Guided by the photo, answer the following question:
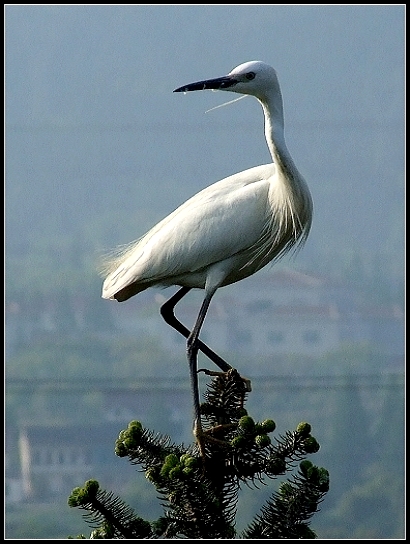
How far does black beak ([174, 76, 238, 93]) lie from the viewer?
275cm

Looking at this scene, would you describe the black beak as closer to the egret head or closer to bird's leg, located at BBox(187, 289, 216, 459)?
the egret head

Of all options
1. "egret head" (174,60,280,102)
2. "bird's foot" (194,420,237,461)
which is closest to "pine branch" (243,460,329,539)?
"bird's foot" (194,420,237,461)

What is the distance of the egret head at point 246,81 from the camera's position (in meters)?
2.76

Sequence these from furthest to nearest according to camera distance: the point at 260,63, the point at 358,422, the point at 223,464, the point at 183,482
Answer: the point at 358,422
the point at 260,63
the point at 223,464
the point at 183,482

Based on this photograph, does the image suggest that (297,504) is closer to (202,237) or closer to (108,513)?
(108,513)

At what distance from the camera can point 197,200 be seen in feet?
9.94

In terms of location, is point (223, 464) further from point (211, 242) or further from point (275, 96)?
point (275, 96)

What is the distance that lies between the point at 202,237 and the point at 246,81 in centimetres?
43

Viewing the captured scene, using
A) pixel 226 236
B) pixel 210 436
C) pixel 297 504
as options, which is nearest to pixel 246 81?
pixel 226 236

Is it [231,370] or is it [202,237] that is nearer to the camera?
[231,370]

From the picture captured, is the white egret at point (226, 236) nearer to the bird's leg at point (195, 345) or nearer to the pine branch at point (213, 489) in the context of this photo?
the bird's leg at point (195, 345)

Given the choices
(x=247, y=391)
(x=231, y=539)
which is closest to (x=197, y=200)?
(x=247, y=391)

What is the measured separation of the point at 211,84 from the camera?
2756 millimetres

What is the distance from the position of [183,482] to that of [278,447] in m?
0.21
